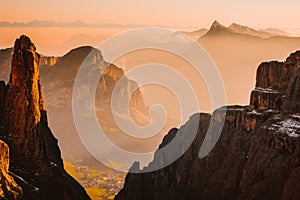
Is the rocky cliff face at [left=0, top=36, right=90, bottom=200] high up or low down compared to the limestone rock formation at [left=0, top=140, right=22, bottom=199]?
up

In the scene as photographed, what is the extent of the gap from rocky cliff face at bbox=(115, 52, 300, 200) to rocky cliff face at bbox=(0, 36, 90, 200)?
32.3m

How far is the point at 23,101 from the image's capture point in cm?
9450

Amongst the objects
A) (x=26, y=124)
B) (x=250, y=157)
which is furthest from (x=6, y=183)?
(x=250, y=157)

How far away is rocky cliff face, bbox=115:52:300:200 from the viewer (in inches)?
3246

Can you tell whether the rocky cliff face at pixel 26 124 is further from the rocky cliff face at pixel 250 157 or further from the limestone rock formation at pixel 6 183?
the rocky cliff face at pixel 250 157

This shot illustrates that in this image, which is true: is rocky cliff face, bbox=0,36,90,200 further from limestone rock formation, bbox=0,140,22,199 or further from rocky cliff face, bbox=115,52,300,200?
rocky cliff face, bbox=115,52,300,200

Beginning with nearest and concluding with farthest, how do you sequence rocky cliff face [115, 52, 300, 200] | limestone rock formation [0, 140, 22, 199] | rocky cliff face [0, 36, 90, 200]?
1. limestone rock formation [0, 140, 22, 199]
2. rocky cliff face [115, 52, 300, 200]
3. rocky cliff face [0, 36, 90, 200]

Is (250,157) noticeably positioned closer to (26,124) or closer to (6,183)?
(6,183)

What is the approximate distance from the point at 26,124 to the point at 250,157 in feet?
178

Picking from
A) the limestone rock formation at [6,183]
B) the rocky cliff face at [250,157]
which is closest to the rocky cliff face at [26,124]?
the limestone rock formation at [6,183]

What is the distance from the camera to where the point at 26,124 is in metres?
95.5

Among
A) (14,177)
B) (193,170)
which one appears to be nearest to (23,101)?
(14,177)

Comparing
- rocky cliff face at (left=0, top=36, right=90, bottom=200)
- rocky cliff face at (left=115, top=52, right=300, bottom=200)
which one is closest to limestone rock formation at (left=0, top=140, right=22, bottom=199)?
rocky cliff face at (left=0, top=36, right=90, bottom=200)

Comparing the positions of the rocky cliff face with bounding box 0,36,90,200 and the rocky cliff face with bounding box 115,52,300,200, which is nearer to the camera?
the rocky cliff face with bounding box 115,52,300,200
